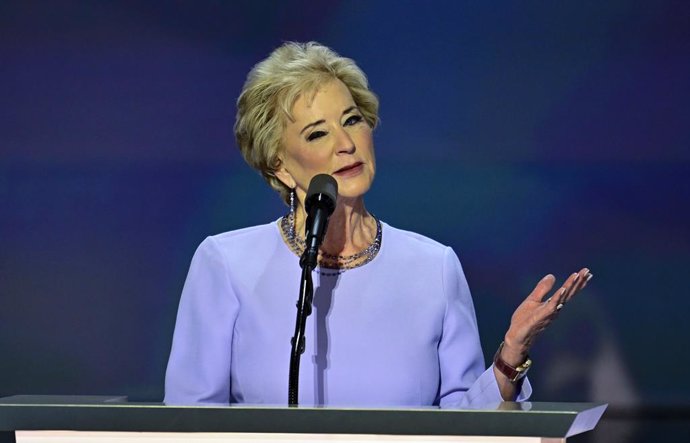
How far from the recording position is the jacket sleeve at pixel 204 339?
250 centimetres

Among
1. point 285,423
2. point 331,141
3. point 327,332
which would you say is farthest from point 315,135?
point 285,423

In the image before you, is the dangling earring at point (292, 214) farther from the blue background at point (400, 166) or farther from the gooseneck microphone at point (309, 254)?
the blue background at point (400, 166)

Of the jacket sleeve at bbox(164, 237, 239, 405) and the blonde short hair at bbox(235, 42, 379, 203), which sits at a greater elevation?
the blonde short hair at bbox(235, 42, 379, 203)

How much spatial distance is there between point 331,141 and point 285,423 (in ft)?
3.43

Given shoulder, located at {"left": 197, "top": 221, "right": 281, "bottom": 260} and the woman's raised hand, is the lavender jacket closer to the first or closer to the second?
shoulder, located at {"left": 197, "top": 221, "right": 281, "bottom": 260}

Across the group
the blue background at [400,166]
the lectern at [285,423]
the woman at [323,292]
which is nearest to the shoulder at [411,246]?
the woman at [323,292]

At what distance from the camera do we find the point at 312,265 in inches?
77.7

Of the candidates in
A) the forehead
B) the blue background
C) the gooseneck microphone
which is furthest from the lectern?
the blue background

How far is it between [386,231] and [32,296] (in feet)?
5.39

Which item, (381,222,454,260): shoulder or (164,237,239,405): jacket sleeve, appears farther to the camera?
(381,222,454,260): shoulder

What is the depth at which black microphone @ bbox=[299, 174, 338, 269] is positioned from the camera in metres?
2.00

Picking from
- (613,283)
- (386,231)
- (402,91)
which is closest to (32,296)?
(402,91)

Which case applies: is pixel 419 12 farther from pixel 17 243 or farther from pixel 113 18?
pixel 17 243

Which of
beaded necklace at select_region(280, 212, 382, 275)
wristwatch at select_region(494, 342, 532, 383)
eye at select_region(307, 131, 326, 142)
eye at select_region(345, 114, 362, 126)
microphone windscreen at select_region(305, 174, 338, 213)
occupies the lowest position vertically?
wristwatch at select_region(494, 342, 532, 383)
